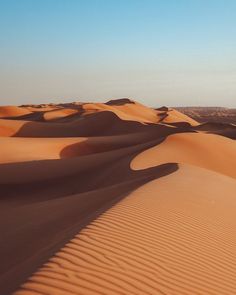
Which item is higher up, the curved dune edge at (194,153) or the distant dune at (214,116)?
the curved dune edge at (194,153)

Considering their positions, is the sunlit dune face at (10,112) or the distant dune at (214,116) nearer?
the sunlit dune face at (10,112)

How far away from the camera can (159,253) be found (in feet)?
15.7

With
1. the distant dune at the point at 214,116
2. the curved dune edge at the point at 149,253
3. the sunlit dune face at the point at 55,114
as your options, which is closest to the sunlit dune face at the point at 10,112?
the sunlit dune face at the point at 55,114

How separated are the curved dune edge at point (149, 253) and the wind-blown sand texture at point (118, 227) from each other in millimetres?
12

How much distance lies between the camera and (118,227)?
5441mm

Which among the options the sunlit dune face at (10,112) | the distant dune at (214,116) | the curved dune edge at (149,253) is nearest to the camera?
the curved dune edge at (149,253)

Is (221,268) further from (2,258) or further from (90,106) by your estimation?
(90,106)

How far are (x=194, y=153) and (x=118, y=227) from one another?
460 inches

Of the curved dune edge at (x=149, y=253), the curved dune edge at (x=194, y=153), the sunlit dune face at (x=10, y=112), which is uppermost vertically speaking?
the curved dune edge at (x=149, y=253)

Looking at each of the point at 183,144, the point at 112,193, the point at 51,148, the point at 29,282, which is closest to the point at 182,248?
the point at 29,282

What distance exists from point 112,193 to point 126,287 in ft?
17.1

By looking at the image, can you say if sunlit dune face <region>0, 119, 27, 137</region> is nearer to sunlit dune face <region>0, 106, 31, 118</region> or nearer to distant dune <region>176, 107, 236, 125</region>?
sunlit dune face <region>0, 106, 31, 118</region>

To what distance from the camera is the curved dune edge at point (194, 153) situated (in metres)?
14.5

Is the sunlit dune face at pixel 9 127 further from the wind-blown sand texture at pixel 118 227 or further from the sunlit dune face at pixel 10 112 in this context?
the sunlit dune face at pixel 10 112
